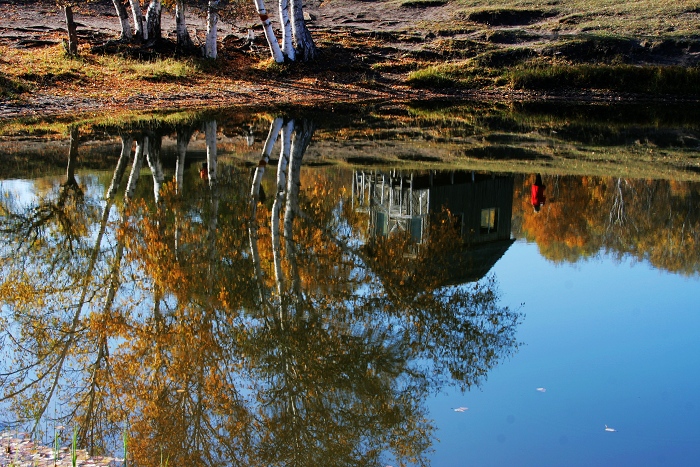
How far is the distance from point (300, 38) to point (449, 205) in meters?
20.5

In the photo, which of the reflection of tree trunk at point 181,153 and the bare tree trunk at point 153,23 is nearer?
the reflection of tree trunk at point 181,153

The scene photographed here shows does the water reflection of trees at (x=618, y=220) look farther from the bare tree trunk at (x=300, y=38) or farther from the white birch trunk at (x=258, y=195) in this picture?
the bare tree trunk at (x=300, y=38)

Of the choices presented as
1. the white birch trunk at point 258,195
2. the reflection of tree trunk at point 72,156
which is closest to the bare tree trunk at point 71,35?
the reflection of tree trunk at point 72,156

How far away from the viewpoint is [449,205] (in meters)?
18.1

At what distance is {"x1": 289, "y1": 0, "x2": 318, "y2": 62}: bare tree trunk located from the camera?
36.5 meters

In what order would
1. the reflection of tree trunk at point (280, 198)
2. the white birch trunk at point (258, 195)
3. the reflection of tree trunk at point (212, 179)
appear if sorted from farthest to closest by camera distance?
the reflection of tree trunk at point (212, 179) → the reflection of tree trunk at point (280, 198) → the white birch trunk at point (258, 195)

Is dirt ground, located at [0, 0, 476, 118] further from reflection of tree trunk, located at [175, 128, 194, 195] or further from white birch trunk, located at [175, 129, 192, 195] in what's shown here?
white birch trunk, located at [175, 129, 192, 195]

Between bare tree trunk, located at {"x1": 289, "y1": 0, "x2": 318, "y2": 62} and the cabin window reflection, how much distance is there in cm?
1976

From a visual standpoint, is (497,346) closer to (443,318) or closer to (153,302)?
(443,318)

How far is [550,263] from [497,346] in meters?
4.02

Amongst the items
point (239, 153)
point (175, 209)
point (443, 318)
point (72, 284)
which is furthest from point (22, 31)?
point (443, 318)

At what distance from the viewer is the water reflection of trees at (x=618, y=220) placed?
13.5 metres

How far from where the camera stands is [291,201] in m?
15.9

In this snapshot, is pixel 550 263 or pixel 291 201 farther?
pixel 291 201
